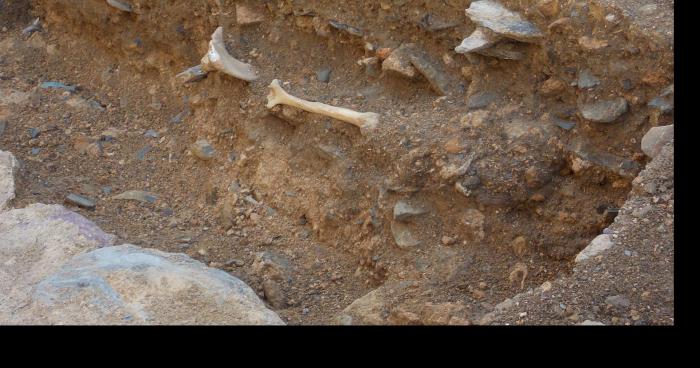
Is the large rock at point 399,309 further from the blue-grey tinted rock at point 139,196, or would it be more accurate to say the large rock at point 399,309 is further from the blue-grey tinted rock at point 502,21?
the blue-grey tinted rock at point 139,196

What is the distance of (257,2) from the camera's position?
4.17 meters

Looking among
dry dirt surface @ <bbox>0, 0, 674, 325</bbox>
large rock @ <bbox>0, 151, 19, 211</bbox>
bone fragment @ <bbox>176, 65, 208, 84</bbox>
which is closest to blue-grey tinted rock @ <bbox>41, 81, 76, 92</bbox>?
dry dirt surface @ <bbox>0, 0, 674, 325</bbox>

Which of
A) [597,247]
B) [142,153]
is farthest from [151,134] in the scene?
[597,247]

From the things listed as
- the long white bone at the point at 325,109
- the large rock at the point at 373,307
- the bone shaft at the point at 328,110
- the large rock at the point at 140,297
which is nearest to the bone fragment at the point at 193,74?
the long white bone at the point at 325,109

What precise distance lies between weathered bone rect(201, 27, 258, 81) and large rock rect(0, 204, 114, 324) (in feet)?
3.34

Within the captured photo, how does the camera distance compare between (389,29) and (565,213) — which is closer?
(565,213)

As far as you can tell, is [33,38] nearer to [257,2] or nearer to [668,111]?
[257,2]

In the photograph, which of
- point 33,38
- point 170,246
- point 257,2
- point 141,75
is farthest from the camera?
point 33,38

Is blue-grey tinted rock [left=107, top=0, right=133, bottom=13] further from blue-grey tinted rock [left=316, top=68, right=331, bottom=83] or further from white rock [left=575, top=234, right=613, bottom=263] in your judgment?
white rock [left=575, top=234, right=613, bottom=263]

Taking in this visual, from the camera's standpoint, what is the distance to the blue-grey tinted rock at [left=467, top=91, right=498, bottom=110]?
343 cm

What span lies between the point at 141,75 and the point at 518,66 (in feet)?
7.92

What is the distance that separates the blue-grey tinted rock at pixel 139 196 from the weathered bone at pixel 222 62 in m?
0.73

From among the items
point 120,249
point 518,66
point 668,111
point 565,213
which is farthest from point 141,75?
point 668,111

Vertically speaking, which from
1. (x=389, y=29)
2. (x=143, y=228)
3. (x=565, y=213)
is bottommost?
(x=143, y=228)
